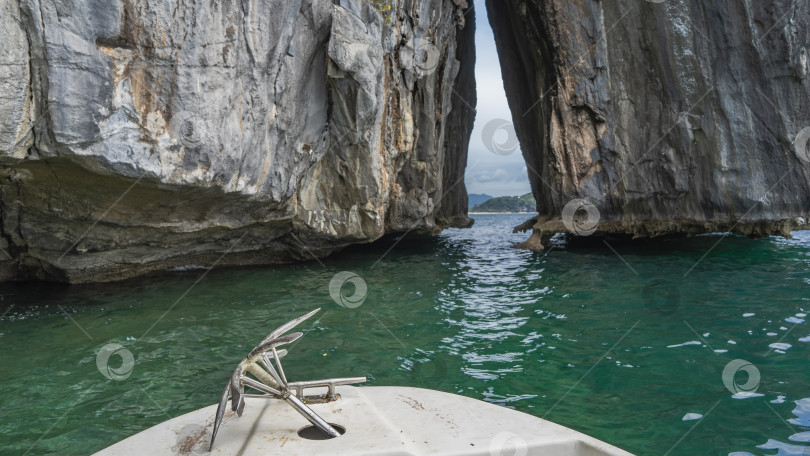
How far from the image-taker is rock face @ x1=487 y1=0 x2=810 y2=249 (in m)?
13.8

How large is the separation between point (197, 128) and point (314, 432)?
6.09 m

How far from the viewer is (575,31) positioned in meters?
15.3

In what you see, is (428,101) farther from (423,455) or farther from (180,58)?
(423,455)

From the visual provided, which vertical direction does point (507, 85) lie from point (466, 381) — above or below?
above

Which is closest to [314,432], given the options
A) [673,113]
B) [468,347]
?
[468,347]

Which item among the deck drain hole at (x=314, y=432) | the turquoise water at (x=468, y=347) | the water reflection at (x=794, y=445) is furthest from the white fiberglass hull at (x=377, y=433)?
the water reflection at (x=794, y=445)

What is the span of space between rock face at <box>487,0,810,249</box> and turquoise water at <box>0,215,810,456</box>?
371 cm

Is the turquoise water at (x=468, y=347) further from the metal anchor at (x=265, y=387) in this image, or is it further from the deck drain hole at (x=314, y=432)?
the deck drain hole at (x=314, y=432)

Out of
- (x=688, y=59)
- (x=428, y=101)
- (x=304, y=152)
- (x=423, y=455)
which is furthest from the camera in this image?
(x=428, y=101)

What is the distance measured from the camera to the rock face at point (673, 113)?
13.8 metres

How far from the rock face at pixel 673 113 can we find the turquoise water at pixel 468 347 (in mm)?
3715

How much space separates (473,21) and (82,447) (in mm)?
24778

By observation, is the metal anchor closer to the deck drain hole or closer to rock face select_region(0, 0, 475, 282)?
the deck drain hole

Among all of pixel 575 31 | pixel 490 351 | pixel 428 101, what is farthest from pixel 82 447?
pixel 575 31
